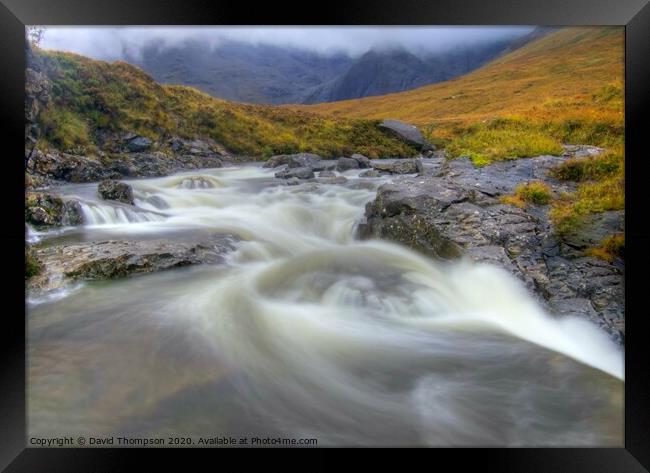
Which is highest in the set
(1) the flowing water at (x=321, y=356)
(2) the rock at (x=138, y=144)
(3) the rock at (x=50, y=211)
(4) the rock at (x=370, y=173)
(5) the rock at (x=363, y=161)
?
(2) the rock at (x=138, y=144)

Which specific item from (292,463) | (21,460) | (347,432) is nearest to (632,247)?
(347,432)

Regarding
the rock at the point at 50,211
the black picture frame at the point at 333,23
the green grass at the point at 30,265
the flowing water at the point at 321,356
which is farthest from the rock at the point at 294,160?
the green grass at the point at 30,265

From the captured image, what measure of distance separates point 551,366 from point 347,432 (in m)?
1.53

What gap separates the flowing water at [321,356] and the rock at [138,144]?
126 centimetres

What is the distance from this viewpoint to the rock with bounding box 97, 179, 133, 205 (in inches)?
157

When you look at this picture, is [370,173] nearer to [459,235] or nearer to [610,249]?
[459,235]

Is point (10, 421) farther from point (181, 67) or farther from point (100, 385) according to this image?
point (181, 67)

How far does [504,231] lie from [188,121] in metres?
4.64

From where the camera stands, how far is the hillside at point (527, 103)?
298 cm

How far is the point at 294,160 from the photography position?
5066 mm

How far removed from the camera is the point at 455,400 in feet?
8.35

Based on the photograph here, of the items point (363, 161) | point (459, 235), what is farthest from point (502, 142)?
point (363, 161)

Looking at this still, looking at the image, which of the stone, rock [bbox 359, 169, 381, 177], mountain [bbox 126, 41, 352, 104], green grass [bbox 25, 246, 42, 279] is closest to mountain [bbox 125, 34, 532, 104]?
mountain [bbox 126, 41, 352, 104]

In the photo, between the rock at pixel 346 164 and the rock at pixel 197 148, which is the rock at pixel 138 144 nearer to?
the rock at pixel 197 148
